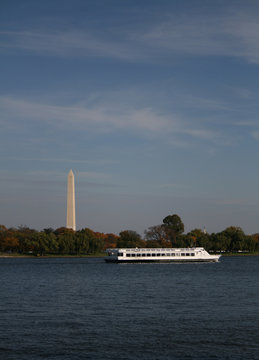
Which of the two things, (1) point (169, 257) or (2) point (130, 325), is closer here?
(2) point (130, 325)

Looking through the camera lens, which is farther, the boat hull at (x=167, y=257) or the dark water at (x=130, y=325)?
the boat hull at (x=167, y=257)

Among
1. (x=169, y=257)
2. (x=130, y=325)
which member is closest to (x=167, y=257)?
(x=169, y=257)

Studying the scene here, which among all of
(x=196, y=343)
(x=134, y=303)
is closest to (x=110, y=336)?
(x=196, y=343)

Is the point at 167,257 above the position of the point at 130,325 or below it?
above

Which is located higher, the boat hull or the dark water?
the boat hull

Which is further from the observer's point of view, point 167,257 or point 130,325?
point 167,257

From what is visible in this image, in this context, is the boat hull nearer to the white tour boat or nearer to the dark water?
the white tour boat

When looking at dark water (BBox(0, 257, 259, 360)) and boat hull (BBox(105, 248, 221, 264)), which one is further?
boat hull (BBox(105, 248, 221, 264))

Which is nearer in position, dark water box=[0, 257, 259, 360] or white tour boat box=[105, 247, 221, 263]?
dark water box=[0, 257, 259, 360]

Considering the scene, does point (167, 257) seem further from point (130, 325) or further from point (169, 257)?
point (130, 325)

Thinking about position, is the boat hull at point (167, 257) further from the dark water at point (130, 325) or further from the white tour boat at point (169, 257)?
the dark water at point (130, 325)

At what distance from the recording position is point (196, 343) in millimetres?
38062

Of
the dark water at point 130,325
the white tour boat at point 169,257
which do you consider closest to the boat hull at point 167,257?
the white tour boat at point 169,257

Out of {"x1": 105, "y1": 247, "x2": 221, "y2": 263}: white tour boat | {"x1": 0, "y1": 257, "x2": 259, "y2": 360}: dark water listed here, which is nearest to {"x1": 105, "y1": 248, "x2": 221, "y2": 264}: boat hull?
{"x1": 105, "y1": 247, "x2": 221, "y2": 263}: white tour boat
